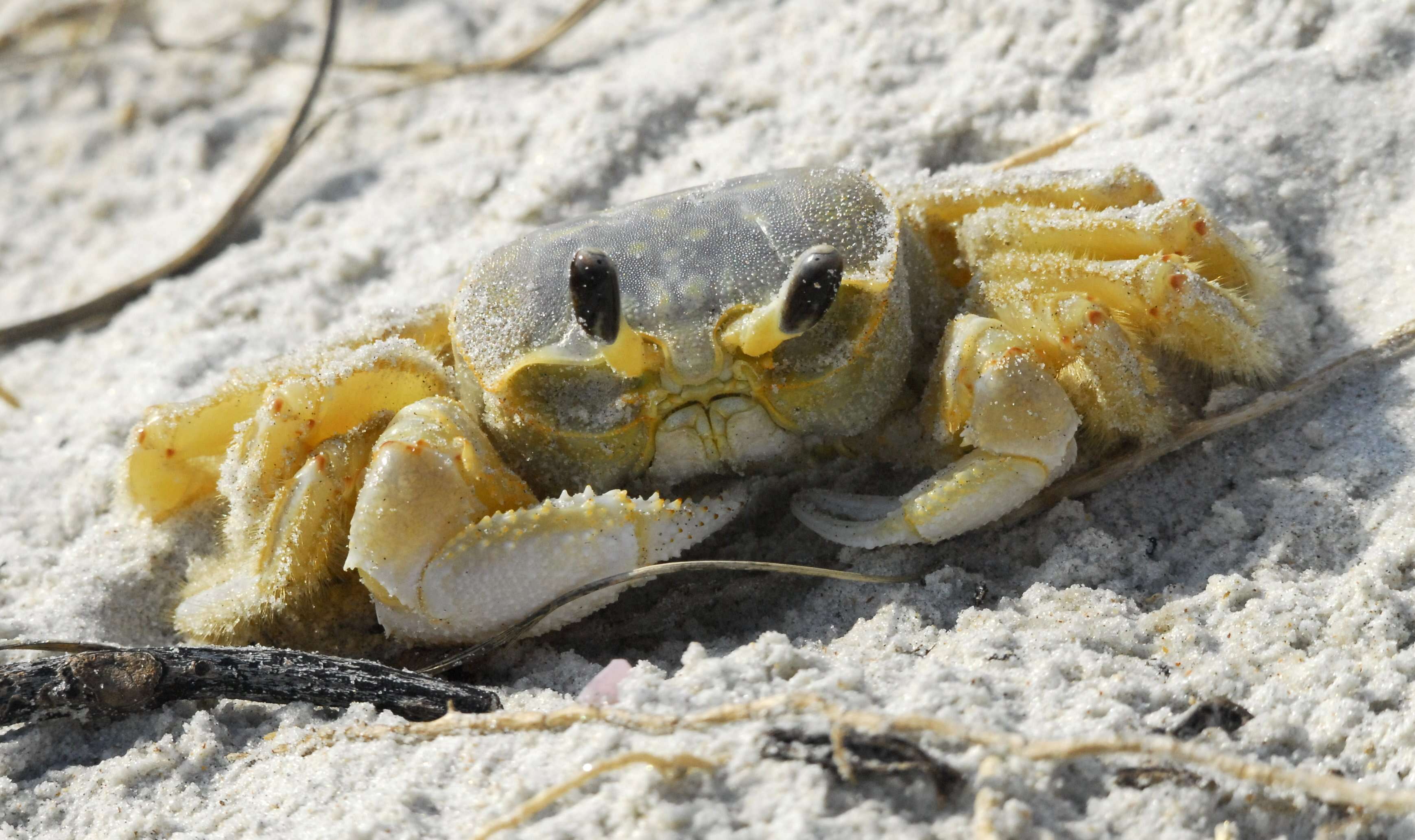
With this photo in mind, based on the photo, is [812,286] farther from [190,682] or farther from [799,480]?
[190,682]

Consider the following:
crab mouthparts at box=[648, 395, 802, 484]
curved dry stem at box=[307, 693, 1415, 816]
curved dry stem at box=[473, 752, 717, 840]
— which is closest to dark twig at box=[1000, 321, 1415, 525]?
crab mouthparts at box=[648, 395, 802, 484]

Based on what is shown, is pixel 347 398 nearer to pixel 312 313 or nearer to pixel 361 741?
pixel 361 741

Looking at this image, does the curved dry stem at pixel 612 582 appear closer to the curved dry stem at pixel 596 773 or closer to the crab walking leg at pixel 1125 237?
the curved dry stem at pixel 596 773

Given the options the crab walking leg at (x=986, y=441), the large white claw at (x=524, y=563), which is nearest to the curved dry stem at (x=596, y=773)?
the large white claw at (x=524, y=563)

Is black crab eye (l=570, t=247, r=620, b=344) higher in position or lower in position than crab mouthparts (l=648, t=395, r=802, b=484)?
higher

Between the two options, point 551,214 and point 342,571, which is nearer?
point 342,571

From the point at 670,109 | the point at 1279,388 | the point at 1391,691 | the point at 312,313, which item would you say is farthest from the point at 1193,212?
the point at 312,313

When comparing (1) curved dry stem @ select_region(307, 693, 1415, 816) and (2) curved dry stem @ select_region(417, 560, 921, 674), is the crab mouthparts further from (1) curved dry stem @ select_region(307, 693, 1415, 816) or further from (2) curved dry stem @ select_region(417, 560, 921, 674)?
(1) curved dry stem @ select_region(307, 693, 1415, 816)
